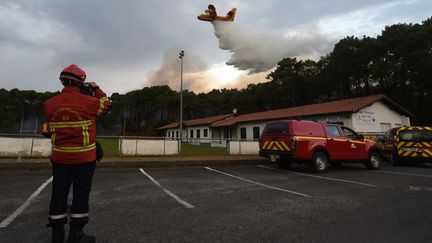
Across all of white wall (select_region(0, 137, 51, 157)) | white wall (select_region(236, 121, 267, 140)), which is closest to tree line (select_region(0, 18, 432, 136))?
white wall (select_region(0, 137, 51, 157))

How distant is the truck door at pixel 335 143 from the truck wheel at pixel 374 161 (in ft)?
4.98

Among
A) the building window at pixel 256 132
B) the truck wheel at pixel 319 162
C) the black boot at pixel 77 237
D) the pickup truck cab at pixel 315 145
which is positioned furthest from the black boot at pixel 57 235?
the building window at pixel 256 132

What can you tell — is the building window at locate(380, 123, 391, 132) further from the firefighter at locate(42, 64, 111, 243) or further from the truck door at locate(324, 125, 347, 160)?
the firefighter at locate(42, 64, 111, 243)

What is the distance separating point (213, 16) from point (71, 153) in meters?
10.5

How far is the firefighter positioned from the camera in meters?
3.24

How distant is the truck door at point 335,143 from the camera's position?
1151cm

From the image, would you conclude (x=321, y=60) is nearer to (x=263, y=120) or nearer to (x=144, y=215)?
(x=263, y=120)

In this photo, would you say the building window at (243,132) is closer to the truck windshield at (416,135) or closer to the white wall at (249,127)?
the white wall at (249,127)

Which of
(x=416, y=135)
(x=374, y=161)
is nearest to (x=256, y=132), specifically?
(x=416, y=135)

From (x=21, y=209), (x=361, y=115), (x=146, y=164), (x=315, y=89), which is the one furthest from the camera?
(x=315, y=89)

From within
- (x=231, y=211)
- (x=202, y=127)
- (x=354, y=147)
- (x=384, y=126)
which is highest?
(x=202, y=127)

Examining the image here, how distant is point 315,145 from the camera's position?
36.2ft

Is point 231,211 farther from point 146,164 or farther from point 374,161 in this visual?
point 374,161

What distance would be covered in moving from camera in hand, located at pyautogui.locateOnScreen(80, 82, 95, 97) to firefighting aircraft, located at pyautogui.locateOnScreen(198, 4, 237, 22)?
9332 mm
